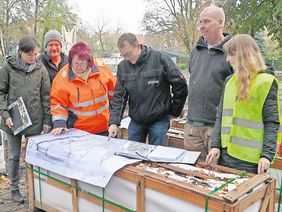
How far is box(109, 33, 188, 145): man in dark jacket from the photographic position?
131 inches

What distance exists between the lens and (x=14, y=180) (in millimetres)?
3865

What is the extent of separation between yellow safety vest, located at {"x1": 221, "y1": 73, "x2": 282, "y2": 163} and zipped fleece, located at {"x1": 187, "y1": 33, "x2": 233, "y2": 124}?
33cm

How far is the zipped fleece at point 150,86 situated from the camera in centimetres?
334

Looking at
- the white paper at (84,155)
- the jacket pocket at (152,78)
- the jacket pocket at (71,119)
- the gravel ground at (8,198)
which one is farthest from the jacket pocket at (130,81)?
the gravel ground at (8,198)

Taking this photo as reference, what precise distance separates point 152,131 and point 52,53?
60.6 inches

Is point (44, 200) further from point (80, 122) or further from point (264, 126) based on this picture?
point (264, 126)

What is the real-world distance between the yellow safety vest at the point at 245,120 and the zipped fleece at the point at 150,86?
82 centimetres

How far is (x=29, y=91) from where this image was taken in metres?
3.67

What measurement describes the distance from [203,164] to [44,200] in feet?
5.39

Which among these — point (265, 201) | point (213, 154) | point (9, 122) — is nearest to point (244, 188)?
point (265, 201)

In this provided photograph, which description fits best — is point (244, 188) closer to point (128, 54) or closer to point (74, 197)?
point (74, 197)

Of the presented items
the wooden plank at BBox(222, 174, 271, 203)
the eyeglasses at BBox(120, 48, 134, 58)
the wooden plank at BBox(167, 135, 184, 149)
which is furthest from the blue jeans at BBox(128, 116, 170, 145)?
the wooden plank at BBox(222, 174, 271, 203)

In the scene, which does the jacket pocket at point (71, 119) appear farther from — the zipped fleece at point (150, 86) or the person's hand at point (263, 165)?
the person's hand at point (263, 165)

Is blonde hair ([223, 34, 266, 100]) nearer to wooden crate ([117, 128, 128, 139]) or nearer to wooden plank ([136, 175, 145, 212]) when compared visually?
wooden plank ([136, 175, 145, 212])
